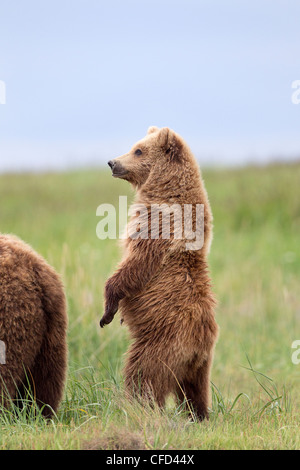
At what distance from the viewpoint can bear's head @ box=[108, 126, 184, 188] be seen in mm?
4879

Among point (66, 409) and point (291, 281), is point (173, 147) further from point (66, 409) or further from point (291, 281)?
point (291, 281)

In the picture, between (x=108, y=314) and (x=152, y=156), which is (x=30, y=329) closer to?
(x=108, y=314)

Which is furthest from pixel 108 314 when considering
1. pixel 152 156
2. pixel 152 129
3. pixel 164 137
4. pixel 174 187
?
pixel 152 129

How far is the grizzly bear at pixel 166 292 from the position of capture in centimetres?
457

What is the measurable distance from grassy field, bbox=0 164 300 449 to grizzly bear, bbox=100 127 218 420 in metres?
0.21

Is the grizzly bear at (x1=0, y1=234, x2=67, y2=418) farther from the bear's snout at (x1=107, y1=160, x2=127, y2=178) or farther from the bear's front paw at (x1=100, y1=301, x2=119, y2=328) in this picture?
the bear's snout at (x1=107, y1=160, x2=127, y2=178)

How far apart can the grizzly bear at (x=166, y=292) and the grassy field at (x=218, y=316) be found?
0.68ft

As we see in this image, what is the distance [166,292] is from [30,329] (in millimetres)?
866

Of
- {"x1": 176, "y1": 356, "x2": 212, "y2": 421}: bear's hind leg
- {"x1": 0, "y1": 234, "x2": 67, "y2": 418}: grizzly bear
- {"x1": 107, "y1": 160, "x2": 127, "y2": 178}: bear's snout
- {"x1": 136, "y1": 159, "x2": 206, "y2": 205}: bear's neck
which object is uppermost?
{"x1": 107, "y1": 160, "x2": 127, "y2": 178}: bear's snout

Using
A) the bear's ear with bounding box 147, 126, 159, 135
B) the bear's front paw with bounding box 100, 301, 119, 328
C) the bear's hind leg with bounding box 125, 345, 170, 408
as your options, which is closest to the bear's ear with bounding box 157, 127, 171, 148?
the bear's ear with bounding box 147, 126, 159, 135

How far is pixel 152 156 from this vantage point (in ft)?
16.1
